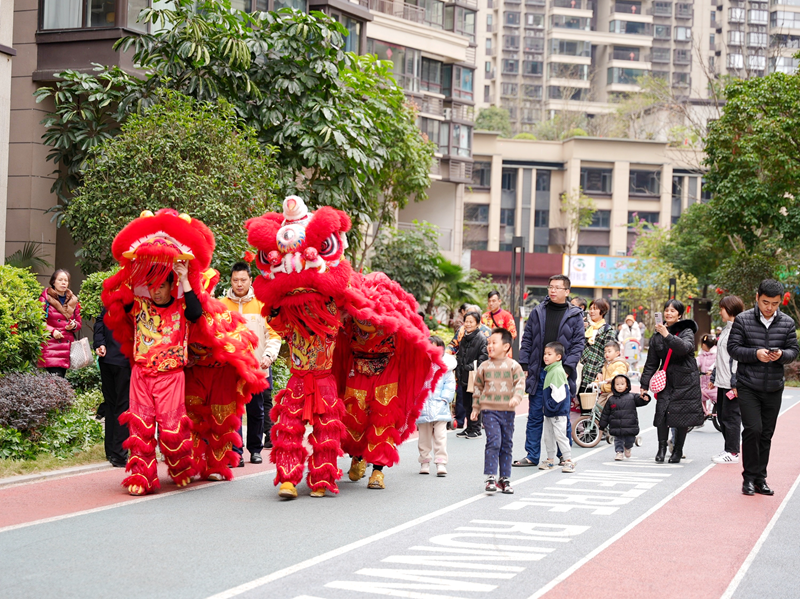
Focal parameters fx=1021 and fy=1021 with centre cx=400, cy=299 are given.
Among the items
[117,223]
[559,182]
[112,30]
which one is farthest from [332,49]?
[559,182]

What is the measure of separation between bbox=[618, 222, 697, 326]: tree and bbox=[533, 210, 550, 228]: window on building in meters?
14.0

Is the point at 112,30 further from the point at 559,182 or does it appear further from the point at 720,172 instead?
the point at 559,182

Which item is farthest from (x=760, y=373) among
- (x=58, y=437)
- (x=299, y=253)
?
(x=58, y=437)

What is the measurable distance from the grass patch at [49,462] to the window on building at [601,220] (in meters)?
62.4

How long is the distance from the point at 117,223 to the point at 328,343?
25.7 feet

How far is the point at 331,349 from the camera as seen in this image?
9195mm

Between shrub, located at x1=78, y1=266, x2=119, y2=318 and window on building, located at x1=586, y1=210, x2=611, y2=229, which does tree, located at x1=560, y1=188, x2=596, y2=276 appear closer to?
window on building, located at x1=586, y1=210, x2=611, y2=229

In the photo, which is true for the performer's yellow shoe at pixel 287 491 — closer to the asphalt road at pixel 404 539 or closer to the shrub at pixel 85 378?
the asphalt road at pixel 404 539

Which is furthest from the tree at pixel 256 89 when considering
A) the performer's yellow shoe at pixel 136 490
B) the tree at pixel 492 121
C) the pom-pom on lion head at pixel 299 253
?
the tree at pixel 492 121

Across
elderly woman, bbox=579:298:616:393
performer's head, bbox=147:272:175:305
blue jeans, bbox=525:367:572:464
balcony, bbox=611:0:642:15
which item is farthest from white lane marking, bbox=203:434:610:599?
balcony, bbox=611:0:642:15

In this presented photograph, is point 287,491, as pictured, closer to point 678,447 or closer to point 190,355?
point 190,355

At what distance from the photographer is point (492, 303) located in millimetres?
16109

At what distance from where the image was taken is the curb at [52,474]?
30.7 ft

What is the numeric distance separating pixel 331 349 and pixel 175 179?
24.3ft
